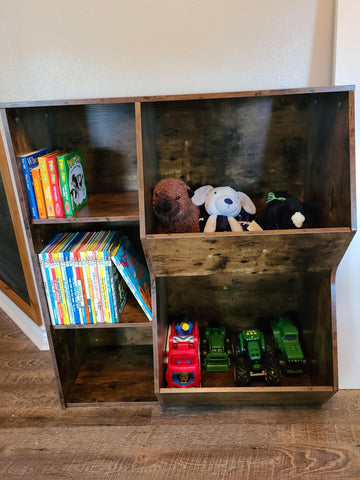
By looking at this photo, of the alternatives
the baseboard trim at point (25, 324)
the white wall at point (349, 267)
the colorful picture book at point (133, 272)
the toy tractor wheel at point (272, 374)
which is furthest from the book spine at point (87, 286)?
the white wall at point (349, 267)

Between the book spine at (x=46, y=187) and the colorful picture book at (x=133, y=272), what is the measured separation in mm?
278

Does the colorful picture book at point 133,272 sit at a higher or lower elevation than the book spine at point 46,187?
lower

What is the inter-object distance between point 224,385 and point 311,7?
60.3 inches

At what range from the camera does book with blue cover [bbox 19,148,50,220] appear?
132 centimetres

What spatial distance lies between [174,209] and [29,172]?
53cm

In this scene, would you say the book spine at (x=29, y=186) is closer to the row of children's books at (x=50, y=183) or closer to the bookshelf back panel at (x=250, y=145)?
the row of children's books at (x=50, y=183)

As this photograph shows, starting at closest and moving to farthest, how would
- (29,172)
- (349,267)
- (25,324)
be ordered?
(29,172), (349,267), (25,324)

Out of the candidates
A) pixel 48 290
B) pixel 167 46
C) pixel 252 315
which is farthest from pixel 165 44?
pixel 252 315

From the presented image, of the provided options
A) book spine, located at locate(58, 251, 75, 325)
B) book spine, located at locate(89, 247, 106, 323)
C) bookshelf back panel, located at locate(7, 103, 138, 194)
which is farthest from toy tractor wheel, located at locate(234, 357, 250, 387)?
bookshelf back panel, located at locate(7, 103, 138, 194)

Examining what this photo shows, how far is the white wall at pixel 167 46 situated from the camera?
1.39 metres

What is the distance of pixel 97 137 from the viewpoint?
5.10 ft

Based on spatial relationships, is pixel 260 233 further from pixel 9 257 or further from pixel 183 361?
pixel 9 257

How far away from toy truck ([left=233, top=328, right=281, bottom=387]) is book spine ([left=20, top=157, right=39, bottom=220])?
1.02 meters

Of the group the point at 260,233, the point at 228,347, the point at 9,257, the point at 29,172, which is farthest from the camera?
the point at 9,257
